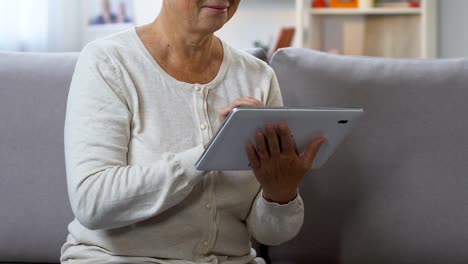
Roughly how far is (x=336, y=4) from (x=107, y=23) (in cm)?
96

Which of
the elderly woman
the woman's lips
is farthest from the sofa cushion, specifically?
the woman's lips

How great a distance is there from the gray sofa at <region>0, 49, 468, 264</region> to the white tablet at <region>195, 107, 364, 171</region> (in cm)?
36

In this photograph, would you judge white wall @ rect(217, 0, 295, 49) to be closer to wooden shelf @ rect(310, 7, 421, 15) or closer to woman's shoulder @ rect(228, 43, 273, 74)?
wooden shelf @ rect(310, 7, 421, 15)

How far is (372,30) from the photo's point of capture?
3672mm

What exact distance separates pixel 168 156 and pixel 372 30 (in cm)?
245

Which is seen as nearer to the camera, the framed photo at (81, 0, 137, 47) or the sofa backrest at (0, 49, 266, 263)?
the sofa backrest at (0, 49, 266, 263)

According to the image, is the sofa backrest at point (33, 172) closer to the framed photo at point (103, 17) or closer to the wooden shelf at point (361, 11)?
the framed photo at point (103, 17)

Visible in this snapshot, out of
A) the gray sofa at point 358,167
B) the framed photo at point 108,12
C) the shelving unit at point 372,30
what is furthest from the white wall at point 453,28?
the gray sofa at point 358,167

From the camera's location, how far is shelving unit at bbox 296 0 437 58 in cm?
A: 353

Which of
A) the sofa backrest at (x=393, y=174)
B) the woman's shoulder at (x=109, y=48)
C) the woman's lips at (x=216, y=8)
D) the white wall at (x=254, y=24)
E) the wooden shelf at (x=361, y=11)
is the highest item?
the woman's lips at (x=216, y=8)

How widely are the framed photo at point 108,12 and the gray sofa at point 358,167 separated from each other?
1.79 m

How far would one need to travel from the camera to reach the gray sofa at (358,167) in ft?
5.58

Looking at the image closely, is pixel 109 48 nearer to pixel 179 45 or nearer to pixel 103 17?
pixel 179 45

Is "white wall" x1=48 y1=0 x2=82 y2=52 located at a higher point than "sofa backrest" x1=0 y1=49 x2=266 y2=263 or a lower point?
higher
